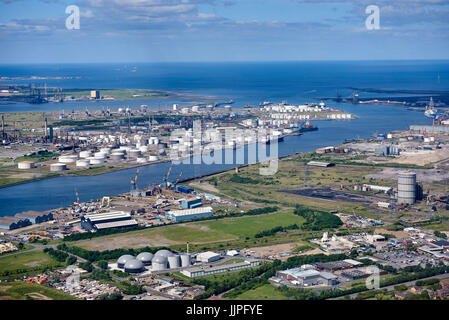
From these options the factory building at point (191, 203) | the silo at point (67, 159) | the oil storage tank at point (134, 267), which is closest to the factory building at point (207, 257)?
the oil storage tank at point (134, 267)

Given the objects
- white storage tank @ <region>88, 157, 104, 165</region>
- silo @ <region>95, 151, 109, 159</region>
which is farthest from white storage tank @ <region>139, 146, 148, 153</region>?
white storage tank @ <region>88, 157, 104, 165</region>

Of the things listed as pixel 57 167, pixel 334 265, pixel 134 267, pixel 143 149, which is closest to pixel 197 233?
pixel 134 267

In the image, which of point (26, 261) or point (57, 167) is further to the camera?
point (57, 167)

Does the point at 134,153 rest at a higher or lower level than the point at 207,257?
higher

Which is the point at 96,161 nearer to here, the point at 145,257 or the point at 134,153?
the point at 134,153

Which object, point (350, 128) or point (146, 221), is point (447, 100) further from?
point (146, 221)

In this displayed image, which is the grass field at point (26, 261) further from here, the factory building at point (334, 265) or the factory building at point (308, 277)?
the factory building at point (334, 265)
